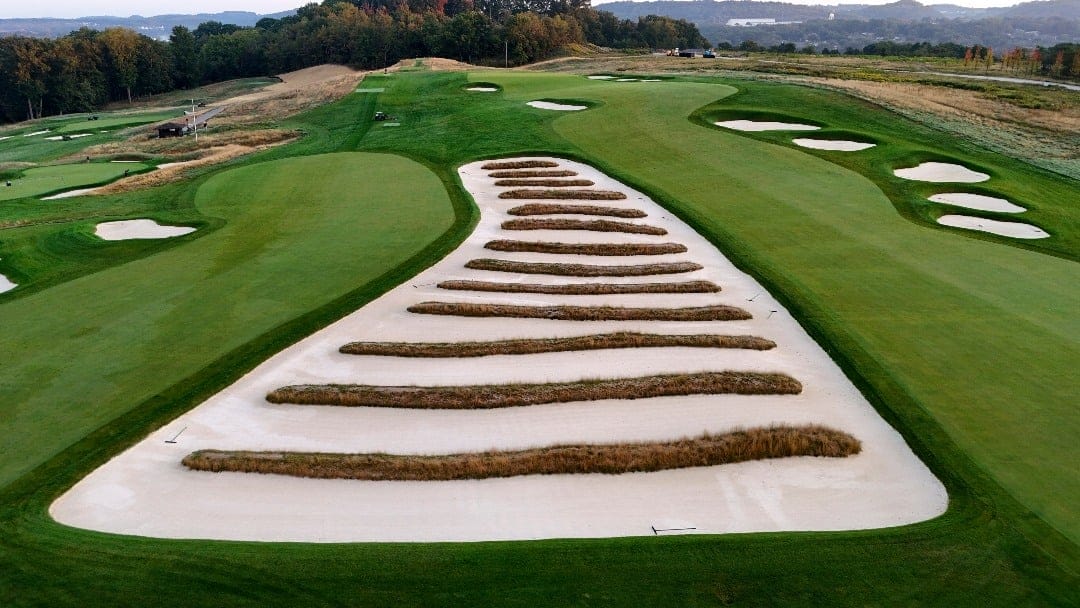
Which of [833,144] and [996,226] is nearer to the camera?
[996,226]

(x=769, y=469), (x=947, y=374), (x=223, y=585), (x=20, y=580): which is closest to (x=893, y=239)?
(x=947, y=374)

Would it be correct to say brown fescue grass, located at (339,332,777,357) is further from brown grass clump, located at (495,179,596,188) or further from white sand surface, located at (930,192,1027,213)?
white sand surface, located at (930,192,1027,213)

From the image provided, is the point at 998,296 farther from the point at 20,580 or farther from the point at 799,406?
the point at 20,580

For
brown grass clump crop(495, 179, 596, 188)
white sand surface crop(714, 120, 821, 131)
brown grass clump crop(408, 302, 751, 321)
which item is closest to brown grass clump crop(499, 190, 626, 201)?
brown grass clump crop(495, 179, 596, 188)

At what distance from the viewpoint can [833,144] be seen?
4088cm

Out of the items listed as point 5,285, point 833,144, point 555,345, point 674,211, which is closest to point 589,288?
point 555,345

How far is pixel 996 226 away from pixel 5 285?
39299 mm

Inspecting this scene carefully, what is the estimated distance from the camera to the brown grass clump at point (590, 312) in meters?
20.6

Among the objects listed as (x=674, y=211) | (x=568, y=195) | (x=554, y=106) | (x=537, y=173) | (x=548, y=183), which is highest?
(x=554, y=106)

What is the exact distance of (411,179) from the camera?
35.5 metres

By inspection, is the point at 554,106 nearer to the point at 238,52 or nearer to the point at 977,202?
the point at 977,202

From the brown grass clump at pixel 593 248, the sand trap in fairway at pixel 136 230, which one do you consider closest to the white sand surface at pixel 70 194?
the sand trap in fairway at pixel 136 230

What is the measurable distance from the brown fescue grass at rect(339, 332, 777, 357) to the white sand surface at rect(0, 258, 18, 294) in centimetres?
1359

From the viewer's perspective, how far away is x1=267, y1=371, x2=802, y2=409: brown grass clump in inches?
636
